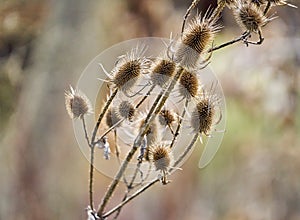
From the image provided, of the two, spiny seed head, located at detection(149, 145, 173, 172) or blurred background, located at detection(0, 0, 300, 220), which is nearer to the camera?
spiny seed head, located at detection(149, 145, 173, 172)

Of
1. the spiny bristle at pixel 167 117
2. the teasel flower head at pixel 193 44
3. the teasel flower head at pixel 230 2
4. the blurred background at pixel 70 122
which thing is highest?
the blurred background at pixel 70 122

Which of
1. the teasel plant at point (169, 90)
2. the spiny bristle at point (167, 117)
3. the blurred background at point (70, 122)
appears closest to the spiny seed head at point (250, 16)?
the teasel plant at point (169, 90)

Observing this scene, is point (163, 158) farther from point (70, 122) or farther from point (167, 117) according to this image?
point (70, 122)

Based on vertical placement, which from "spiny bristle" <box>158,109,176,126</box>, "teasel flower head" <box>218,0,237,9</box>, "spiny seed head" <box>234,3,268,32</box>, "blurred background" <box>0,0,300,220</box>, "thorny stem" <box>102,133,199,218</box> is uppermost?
"blurred background" <box>0,0,300,220</box>

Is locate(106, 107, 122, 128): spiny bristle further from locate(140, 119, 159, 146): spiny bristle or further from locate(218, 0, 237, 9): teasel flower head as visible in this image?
locate(218, 0, 237, 9): teasel flower head

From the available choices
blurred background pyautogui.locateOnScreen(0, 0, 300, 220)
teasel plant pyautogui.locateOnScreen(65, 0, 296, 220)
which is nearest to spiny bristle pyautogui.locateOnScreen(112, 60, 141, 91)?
teasel plant pyautogui.locateOnScreen(65, 0, 296, 220)

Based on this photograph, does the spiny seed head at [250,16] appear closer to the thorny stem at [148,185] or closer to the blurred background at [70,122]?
the thorny stem at [148,185]

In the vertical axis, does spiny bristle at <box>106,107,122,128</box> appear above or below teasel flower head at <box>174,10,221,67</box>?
below
